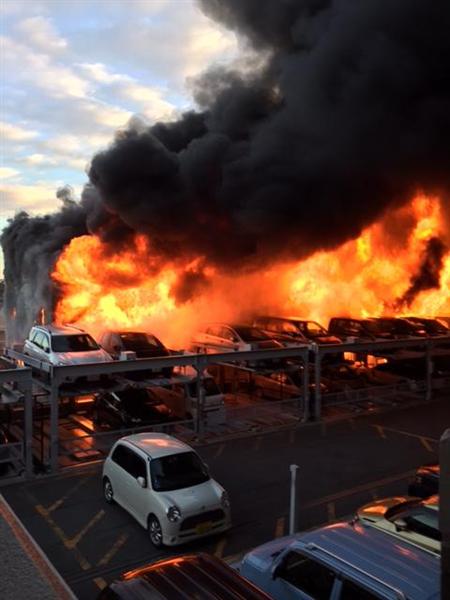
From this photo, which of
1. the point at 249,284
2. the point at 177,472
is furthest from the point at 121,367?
the point at 249,284

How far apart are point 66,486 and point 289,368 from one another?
6.65 m

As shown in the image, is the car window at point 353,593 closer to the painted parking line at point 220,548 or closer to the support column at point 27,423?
the painted parking line at point 220,548

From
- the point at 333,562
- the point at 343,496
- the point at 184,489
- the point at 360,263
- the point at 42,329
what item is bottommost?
the point at 343,496

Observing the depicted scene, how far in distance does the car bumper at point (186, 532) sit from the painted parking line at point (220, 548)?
0.13 m

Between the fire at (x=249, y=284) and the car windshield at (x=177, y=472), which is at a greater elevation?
the fire at (x=249, y=284)

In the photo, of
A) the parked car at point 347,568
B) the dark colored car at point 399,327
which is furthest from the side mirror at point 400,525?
the dark colored car at point 399,327

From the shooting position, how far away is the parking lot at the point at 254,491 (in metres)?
7.39

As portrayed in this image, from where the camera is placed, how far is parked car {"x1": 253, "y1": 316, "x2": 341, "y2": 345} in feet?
56.4

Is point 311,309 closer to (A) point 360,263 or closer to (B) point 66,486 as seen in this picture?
(A) point 360,263

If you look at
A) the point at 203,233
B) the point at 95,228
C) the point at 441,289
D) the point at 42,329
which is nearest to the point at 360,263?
the point at 441,289

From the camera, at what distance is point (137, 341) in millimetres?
14570

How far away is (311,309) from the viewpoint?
2405 cm

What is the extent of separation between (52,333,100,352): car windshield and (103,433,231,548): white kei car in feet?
15.6

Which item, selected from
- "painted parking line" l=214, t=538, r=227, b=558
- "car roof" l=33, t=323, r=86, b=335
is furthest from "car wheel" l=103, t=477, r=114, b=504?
"car roof" l=33, t=323, r=86, b=335
